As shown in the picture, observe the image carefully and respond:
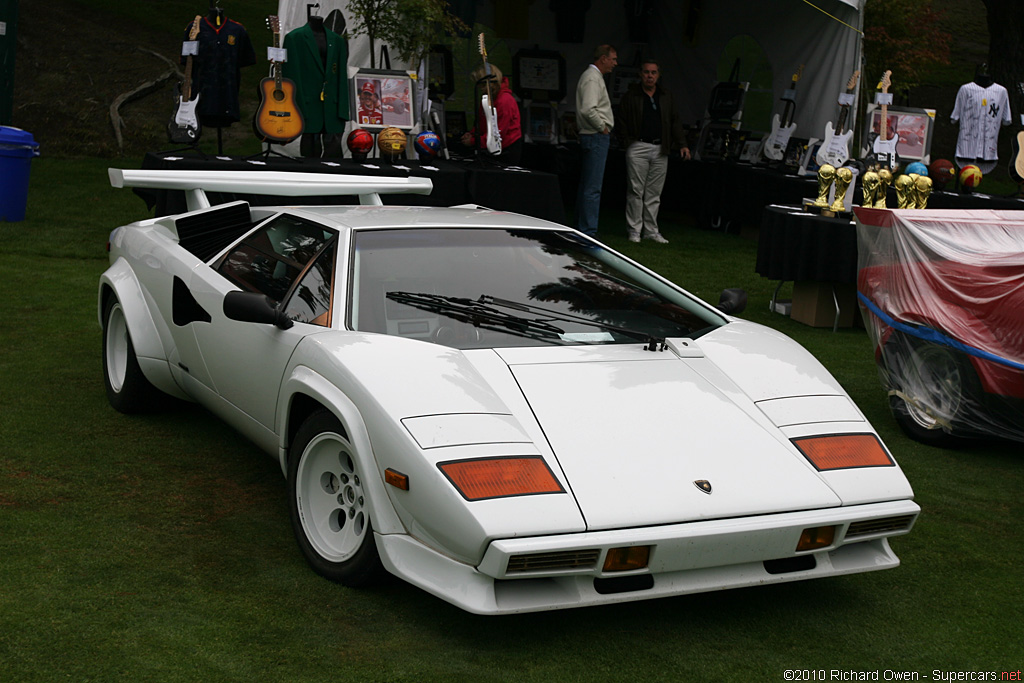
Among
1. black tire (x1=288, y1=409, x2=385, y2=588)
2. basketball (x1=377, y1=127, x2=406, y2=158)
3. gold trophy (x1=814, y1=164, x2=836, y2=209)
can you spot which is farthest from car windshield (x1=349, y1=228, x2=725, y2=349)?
basketball (x1=377, y1=127, x2=406, y2=158)

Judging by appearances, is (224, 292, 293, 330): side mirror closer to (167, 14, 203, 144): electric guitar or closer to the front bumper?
the front bumper

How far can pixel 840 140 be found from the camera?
11164mm

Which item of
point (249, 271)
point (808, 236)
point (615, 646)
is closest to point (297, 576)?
point (615, 646)

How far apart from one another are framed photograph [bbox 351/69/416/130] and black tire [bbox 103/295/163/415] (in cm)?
603

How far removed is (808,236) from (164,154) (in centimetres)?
535

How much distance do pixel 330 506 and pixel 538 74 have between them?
1324 centimetres

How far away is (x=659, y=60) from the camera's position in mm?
16578

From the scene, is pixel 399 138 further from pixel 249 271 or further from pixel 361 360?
pixel 361 360

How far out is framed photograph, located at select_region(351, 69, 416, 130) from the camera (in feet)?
34.8

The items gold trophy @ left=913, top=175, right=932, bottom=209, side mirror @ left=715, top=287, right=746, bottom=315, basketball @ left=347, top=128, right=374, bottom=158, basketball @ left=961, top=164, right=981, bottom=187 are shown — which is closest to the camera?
side mirror @ left=715, top=287, right=746, bottom=315

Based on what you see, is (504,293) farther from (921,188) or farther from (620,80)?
(620,80)

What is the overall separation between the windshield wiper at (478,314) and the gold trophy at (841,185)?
5.17m

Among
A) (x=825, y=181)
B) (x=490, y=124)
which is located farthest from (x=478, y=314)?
(x=490, y=124)

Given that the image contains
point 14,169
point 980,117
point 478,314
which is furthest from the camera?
point 980,117
